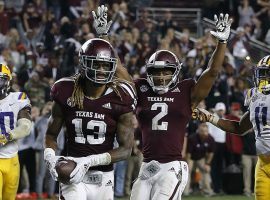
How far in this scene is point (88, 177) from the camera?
5609 mm

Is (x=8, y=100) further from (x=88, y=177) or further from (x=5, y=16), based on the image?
(x=5, y=16)

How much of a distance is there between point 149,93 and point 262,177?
4.17 feet

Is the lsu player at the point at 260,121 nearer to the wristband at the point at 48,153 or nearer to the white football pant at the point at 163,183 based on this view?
the white football pant at the point at 163,183

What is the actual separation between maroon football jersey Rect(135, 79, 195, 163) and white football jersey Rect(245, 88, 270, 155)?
0.72 metres

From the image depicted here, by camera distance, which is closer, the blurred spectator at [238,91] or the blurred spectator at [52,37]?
the blurred spectator at [238,91]

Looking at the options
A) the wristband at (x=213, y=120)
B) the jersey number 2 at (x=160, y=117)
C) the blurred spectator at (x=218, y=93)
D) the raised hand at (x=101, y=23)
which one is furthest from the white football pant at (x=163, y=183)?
the blurred spectator at (x=218, y=93)

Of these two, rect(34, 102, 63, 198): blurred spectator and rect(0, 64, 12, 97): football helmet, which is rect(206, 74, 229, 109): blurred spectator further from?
rect(0, 64, 12, 97): football helmet

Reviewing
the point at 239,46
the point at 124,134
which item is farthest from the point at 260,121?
the point at 239,46

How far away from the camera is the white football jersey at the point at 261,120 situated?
708 cm

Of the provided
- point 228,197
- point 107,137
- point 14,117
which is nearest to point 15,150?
point 14,117

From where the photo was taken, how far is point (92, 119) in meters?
5.65

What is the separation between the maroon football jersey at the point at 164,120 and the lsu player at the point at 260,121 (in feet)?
1.09

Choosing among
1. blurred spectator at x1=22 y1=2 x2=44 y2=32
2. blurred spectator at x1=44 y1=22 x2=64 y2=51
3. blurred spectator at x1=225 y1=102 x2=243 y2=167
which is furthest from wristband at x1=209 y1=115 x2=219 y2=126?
blurred spectator at x1=22 y1=2 x2=44 y2=32

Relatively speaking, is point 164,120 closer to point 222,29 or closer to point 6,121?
point 222,29
